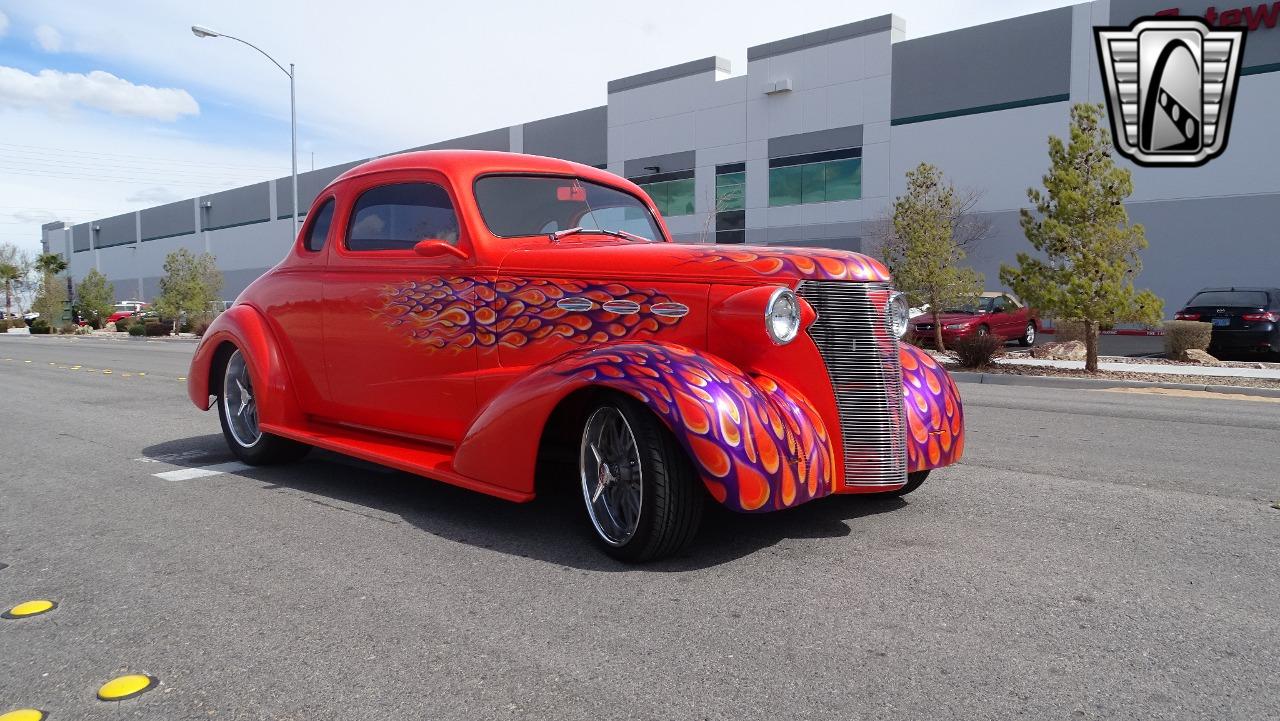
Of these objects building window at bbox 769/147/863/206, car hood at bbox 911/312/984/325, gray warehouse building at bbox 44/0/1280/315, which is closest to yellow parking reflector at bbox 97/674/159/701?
car hood at bbox 911/312/984/325

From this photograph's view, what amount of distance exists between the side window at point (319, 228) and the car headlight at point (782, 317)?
10.1ft

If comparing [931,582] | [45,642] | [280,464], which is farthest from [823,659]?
[280,464]

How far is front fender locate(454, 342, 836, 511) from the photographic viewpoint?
335 cm

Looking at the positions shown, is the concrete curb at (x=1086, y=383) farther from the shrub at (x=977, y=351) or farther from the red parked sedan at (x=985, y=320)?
the red parked sedan at (x=985, y=320)

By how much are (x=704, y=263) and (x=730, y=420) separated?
84 centimetres

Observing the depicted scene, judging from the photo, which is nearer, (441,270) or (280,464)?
(441,270)

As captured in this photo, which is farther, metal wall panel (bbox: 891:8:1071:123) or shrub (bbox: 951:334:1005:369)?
metal wall panel (bbox: 891:8:1071:123)

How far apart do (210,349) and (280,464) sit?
38.8 inches

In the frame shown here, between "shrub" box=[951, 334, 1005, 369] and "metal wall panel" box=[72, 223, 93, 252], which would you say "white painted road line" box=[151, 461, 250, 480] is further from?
"metal wall panel" box=[72, 223, 93, 252]

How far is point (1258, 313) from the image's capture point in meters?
16.7

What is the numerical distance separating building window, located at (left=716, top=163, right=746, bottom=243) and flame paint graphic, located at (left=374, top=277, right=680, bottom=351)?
3023 centimetres

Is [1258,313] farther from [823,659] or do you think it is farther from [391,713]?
[391,713]

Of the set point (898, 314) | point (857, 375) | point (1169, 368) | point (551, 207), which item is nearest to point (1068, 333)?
point (1169, 368)

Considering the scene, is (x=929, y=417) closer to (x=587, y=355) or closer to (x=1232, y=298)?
(x=587, y=355)
